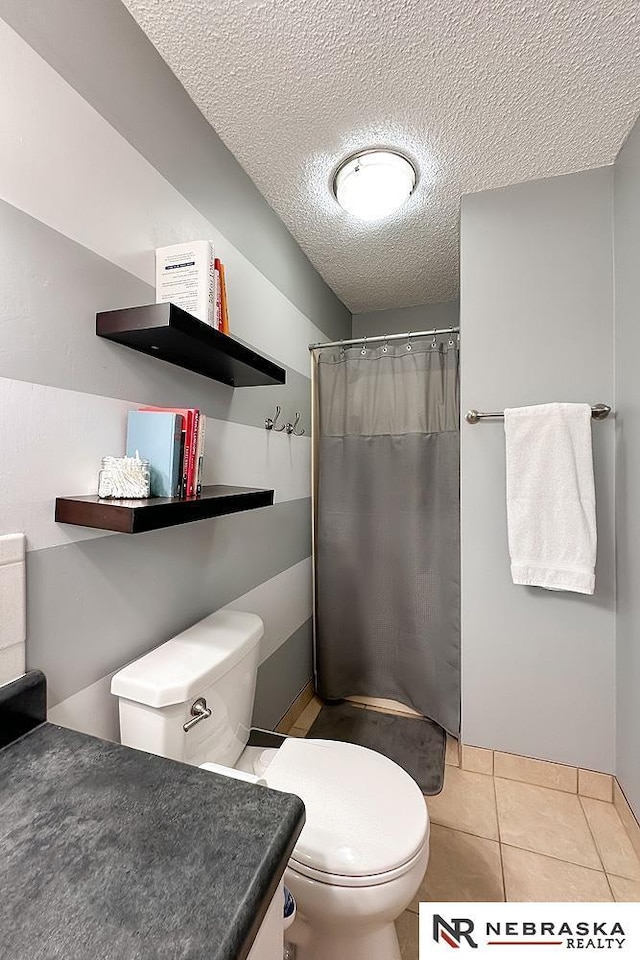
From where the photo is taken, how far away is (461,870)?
1.38 metres

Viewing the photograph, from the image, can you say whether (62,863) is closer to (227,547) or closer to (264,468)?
(227,547)

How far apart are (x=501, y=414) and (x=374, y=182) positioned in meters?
1.00

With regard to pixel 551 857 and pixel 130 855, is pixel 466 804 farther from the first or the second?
pixel 130 855

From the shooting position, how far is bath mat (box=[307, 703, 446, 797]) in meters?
1.80

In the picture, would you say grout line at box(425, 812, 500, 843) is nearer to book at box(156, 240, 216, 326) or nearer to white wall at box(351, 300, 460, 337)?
book at box(156, 240, 216, 326)

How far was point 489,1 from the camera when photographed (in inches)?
41.8

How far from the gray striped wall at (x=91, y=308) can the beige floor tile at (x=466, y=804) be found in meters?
1.08

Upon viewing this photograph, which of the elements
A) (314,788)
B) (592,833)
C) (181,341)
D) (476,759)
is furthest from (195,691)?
(592,833)

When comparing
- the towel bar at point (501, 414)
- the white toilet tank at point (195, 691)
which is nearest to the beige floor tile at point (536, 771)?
the white toilet tank at point (195, 691)

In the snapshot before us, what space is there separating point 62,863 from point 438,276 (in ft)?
8.87

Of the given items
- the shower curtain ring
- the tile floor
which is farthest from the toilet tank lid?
the shower curtain ring

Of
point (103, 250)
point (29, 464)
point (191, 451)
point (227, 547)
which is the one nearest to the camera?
point (29, 464)

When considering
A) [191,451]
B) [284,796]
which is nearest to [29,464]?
[191,451]

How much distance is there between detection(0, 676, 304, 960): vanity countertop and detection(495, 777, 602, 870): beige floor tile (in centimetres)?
133
